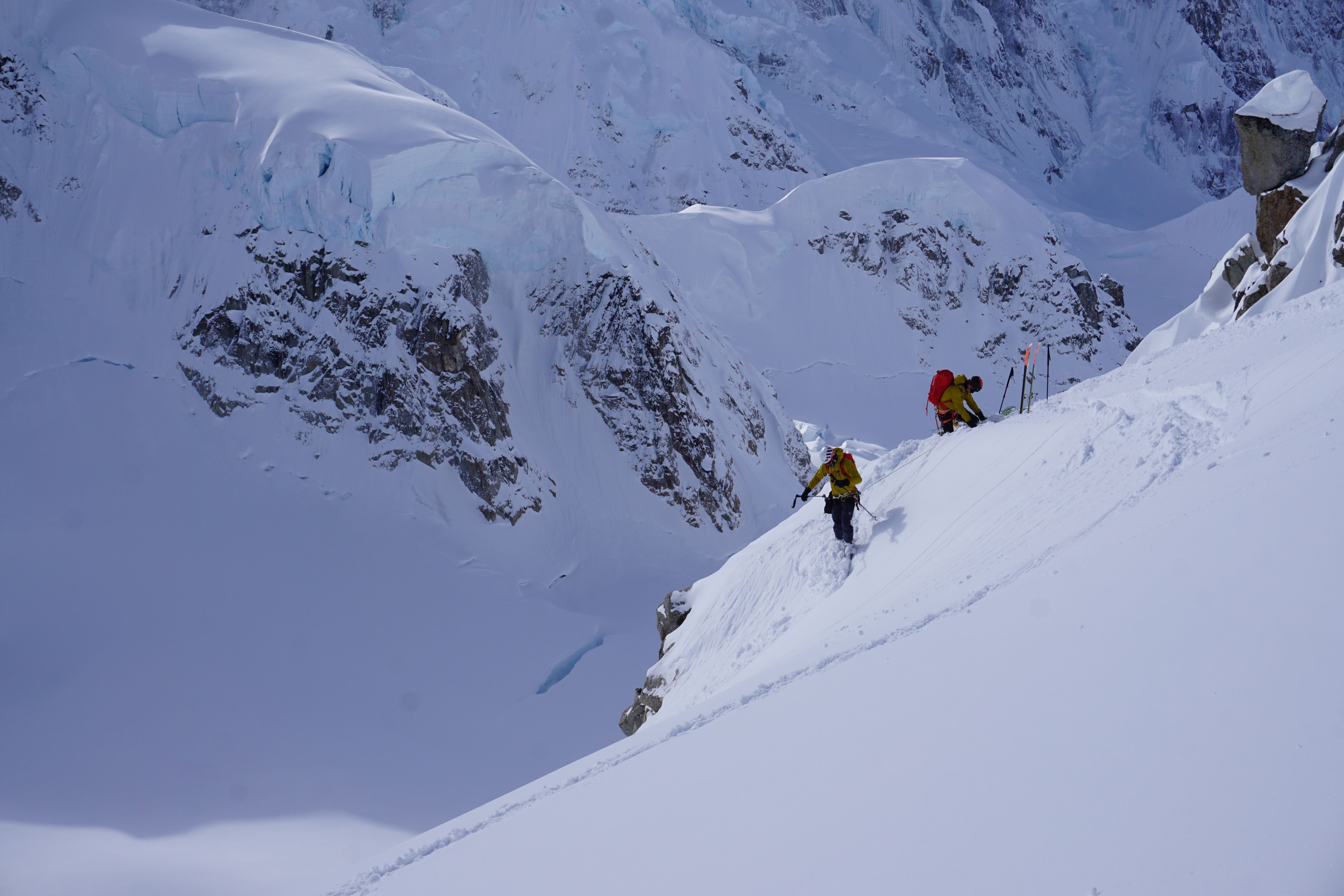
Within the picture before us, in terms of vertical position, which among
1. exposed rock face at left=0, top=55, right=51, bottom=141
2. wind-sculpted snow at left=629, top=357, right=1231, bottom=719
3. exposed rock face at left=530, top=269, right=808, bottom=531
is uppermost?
exposed rock face at left=0, top=55, right=51, bottom=141

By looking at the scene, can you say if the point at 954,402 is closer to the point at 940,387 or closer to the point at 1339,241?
the point at 940,387

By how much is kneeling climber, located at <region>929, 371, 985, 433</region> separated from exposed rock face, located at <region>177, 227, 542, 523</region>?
1229cm

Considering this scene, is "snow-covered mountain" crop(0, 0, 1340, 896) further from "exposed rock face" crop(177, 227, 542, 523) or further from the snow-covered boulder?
the snow-covered boulder

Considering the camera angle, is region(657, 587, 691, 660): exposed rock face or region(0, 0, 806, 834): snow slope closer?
region(657, 587, 691, 660): exposed rock face

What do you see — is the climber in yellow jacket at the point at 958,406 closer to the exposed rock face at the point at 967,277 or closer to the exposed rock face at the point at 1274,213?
the exposed rock face at the point at 1274,213

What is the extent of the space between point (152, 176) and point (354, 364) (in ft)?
24.0

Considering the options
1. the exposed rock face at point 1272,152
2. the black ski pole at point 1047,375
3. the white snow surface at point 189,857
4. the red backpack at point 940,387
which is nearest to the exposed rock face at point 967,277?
the exposed rock face at point 1272,152

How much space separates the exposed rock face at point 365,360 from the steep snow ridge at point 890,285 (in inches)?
825

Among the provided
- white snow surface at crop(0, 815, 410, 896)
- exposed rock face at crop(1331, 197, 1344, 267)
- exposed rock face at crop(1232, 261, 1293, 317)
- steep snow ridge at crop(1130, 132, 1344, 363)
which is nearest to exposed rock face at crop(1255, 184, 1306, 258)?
steep snow ridge at crop(1130, 132, 1344, 363)

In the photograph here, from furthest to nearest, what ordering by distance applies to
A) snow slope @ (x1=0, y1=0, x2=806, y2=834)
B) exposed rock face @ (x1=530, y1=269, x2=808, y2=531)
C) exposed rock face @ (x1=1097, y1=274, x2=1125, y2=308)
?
exposed rock face @ (x1=1097, y1=274, x2=1125, y2=308)
exposed rock face @ (x1=530, y1=269, x2=808, y2=531)
snow slope @ (x1=0, y1=0, x2=806, y2=834)

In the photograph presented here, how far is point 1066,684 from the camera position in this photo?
3.32 meters

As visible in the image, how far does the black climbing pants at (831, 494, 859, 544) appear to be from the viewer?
10477 millimetres

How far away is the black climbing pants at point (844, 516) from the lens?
10.5 meters

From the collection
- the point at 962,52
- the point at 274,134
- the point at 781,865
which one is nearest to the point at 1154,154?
the point at 962,52
